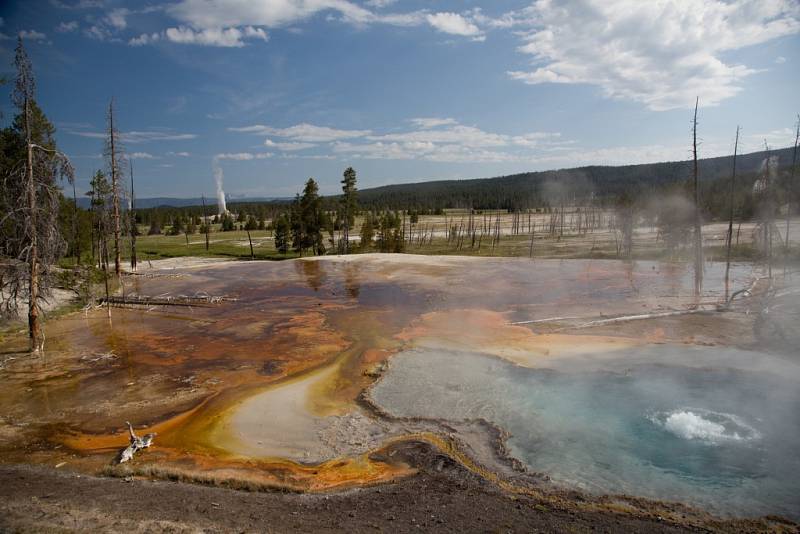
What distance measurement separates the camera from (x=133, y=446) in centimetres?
894

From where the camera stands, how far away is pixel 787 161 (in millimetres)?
91750

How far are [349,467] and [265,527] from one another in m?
2.27

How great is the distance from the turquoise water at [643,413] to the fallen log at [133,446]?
505 cm

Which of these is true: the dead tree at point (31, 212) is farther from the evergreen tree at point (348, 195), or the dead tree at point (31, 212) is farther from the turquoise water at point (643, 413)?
the evergreen tree at point (348, 195)

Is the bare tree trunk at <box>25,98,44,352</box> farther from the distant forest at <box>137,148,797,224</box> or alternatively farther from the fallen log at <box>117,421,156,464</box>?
the distant forest at <box>137,148,797,224</box>

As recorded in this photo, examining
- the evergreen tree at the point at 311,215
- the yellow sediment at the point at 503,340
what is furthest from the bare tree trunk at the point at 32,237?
the evergreen tree at the point at 311,215

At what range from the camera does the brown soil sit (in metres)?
6.39

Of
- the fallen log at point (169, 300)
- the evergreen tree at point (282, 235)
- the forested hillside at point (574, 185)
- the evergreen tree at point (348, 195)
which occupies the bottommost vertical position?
the fallen log at point (169, 300)

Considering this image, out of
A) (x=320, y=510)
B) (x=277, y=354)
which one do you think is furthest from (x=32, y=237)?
(x=320, y=510)

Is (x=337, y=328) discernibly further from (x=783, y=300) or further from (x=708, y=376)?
(x=783, y=300)

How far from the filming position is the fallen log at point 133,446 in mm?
8664

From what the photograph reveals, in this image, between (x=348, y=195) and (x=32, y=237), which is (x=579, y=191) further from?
(x=32, y=237)

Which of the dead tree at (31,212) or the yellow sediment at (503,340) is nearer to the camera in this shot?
the dead tree at (31,212)

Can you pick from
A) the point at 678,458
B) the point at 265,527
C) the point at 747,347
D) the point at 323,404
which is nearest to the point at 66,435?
the point at 323,404
